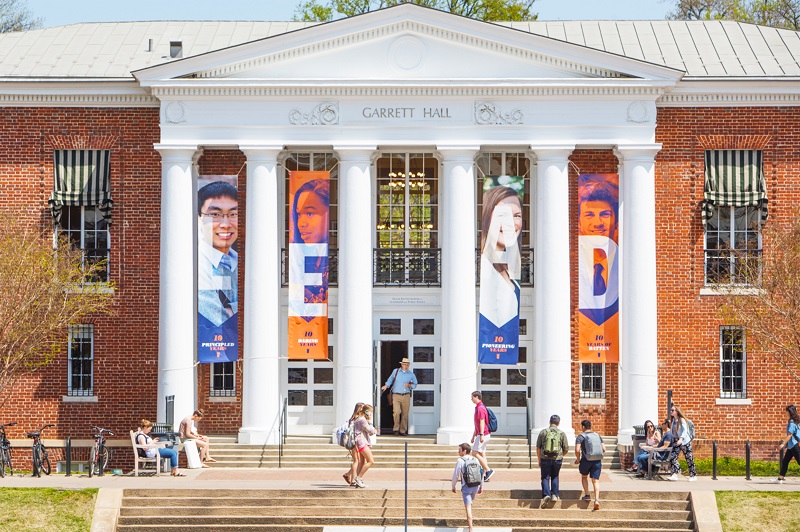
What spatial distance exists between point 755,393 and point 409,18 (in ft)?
39.1

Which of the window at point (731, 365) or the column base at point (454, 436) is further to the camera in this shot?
the window at point (731, 365)

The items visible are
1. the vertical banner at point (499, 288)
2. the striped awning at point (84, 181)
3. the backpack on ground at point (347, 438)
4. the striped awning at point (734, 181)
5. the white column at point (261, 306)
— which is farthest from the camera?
the striped awning at point (84, 181)

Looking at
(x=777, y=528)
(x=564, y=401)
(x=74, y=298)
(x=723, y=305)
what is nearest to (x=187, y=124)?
(x=74, y=298)

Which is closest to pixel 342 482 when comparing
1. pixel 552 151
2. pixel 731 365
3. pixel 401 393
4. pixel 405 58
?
pixel 401 393

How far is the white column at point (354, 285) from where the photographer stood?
33.9 metres

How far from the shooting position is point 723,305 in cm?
3438

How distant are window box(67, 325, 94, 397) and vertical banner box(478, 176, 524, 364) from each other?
30.8 ft

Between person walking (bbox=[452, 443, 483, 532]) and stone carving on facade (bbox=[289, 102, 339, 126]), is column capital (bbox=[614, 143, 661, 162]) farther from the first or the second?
person walking (bbox=[452, 443, 483, 532])

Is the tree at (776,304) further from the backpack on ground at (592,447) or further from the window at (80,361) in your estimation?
the window at (80,361)

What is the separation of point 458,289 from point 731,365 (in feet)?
22.7

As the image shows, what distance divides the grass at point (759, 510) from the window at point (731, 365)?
7349mm

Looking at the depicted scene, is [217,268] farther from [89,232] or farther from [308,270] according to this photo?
[89,232]

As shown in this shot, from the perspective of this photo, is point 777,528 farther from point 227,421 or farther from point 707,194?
point 227,421

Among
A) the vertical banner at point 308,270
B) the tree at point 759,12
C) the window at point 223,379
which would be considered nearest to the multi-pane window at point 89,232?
the window at point 223,379
